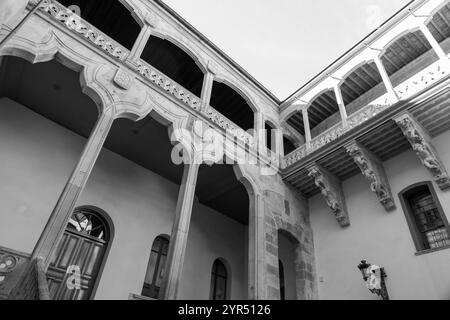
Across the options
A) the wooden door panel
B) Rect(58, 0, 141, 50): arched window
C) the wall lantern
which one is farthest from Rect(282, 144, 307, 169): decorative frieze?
Rect(58, 0, 141, 50): arched window

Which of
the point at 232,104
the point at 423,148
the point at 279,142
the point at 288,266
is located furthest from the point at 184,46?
the point at 288,266

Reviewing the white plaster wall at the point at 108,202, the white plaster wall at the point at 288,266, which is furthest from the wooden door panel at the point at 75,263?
the white plaster wall at the point at 288,266

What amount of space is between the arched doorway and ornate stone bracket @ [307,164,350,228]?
6.57 meters

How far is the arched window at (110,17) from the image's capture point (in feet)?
32.3

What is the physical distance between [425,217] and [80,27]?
10.0 m

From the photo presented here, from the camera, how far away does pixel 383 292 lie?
7695 mm

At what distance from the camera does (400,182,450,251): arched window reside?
770 centimetres

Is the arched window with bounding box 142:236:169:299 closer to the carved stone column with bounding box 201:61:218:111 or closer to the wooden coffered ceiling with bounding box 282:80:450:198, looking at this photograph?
the carved stone column with bounding box 201:61:218:111

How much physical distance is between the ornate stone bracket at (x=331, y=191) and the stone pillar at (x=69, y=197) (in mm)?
6475

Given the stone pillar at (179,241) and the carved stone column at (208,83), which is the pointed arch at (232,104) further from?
the stone pillar at (179,241)

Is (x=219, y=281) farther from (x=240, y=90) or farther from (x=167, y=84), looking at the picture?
(x=167, y=84)
